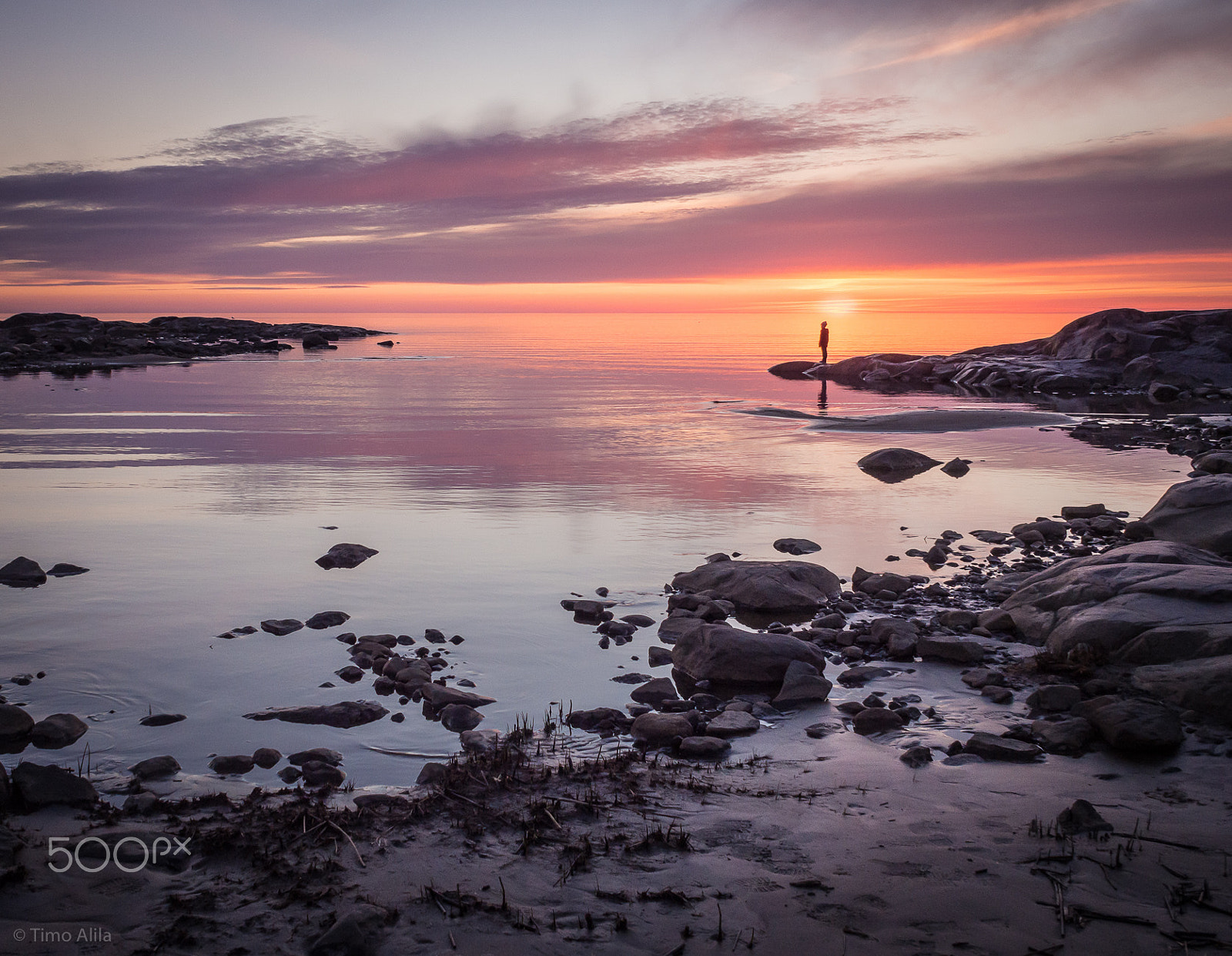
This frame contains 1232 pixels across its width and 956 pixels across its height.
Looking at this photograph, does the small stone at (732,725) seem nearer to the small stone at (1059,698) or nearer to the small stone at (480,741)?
the small stone at (480,741)

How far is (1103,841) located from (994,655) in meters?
4.24

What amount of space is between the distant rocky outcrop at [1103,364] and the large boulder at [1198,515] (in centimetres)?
3783

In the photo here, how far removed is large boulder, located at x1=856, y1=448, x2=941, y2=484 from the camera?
77.4 ft

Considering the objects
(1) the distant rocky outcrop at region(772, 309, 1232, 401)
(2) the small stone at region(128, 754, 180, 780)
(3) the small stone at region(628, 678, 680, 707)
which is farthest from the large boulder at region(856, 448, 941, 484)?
(1) the distant rocky outcrop at region(772, 309, 1232, 401)

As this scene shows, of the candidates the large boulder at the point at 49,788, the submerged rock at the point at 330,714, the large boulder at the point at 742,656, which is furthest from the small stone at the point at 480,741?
the large boulder at the point at 49,788

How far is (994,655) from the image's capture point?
31.6 feet

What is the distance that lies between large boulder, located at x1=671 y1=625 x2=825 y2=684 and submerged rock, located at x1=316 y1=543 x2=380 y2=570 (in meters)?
6.99

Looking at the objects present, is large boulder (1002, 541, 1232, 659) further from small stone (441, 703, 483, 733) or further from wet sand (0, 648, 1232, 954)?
small stone (441, 703, 483, 733)

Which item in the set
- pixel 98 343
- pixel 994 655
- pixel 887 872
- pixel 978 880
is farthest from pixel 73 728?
pixel 98 343

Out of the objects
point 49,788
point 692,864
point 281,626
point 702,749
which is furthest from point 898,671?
point 49,788

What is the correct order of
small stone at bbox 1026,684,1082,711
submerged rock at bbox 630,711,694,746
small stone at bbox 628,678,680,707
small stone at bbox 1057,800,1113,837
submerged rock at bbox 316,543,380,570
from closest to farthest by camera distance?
1. small stone at bbox 1057,800,1113,837
2. submerged rock at bbox 630,711,694,746
3. small stone at bbox 1026,684,1082,711
4. small stone at bbox 628,678,680,707
5. submerged rock at bbox 316,543,380,570

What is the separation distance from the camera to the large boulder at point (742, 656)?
9094 mm

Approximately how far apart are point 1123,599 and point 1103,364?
2150 inches

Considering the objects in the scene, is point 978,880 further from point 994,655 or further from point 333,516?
point 333,516
